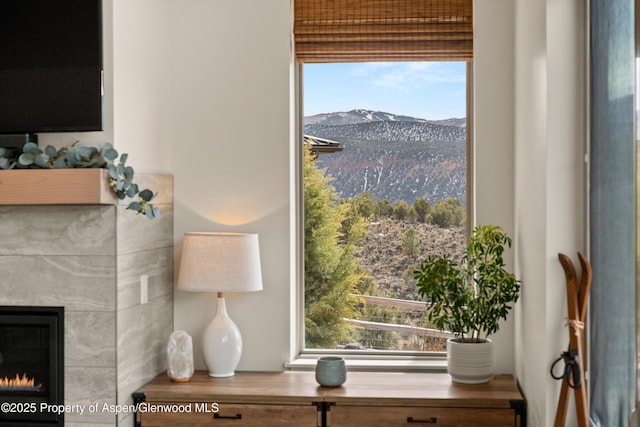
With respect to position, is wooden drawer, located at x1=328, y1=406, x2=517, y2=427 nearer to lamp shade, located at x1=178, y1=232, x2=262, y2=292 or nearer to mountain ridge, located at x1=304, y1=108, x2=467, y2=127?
lamp shade, located at x1=178, y1=232, x2=262, y2=292

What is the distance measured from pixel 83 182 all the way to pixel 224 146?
96 centimetres

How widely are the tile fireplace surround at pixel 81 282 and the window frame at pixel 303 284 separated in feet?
3.01

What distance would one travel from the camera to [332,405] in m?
3.23

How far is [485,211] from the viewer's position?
12.2ft

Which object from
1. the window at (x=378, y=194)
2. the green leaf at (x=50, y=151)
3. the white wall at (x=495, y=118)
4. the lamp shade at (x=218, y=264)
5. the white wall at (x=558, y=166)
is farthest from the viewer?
the window at (x=378, y=194)

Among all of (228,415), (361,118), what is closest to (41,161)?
(228,415)

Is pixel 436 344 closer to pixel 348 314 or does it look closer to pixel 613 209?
pixel 348 314

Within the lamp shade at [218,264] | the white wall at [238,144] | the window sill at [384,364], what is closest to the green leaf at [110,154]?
the lamp shade at [218,264]

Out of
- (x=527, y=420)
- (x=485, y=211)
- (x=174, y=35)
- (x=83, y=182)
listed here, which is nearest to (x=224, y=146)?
(x=174, y=35)

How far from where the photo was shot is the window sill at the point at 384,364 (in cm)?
374

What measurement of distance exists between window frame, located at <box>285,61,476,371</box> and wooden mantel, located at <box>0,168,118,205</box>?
1116 millimetres

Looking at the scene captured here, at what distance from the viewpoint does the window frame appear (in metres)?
3.80

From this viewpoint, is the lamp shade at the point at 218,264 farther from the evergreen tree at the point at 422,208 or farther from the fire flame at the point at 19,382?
the evergreen tree at the point at 422,208

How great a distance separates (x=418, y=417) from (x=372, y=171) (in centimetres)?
128
